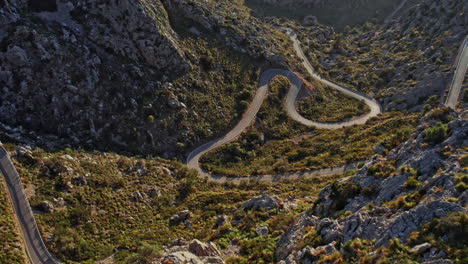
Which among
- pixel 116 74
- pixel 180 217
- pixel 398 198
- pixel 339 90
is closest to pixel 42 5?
pixel 116 74

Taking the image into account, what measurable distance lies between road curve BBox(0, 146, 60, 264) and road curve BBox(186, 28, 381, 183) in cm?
3001

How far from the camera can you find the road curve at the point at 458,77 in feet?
248

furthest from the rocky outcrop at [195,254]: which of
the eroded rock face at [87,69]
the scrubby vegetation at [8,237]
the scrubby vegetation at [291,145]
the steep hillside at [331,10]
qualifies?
the steep hillside at [331,10]

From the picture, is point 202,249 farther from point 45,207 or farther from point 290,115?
point 290,115

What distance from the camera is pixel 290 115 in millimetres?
85312

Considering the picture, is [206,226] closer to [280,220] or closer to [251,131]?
[280,220]

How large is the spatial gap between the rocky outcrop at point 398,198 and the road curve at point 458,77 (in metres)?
39.3

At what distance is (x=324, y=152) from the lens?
7131cm

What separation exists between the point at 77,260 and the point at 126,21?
5251 centimetres

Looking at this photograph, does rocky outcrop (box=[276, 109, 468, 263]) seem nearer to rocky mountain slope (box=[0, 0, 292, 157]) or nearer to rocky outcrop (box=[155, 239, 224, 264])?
rocky outcrop (box=[155, 239, 224, 264])

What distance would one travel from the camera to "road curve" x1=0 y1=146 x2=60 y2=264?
124ft

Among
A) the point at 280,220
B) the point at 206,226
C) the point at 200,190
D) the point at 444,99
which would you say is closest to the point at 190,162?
the point at 200,190

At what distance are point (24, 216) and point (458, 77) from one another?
90389mm

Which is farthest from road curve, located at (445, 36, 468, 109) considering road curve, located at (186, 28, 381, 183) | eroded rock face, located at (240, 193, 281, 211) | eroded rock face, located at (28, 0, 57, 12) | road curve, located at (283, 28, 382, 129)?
eroded rock face, located at (28, 0, 57, 12)
